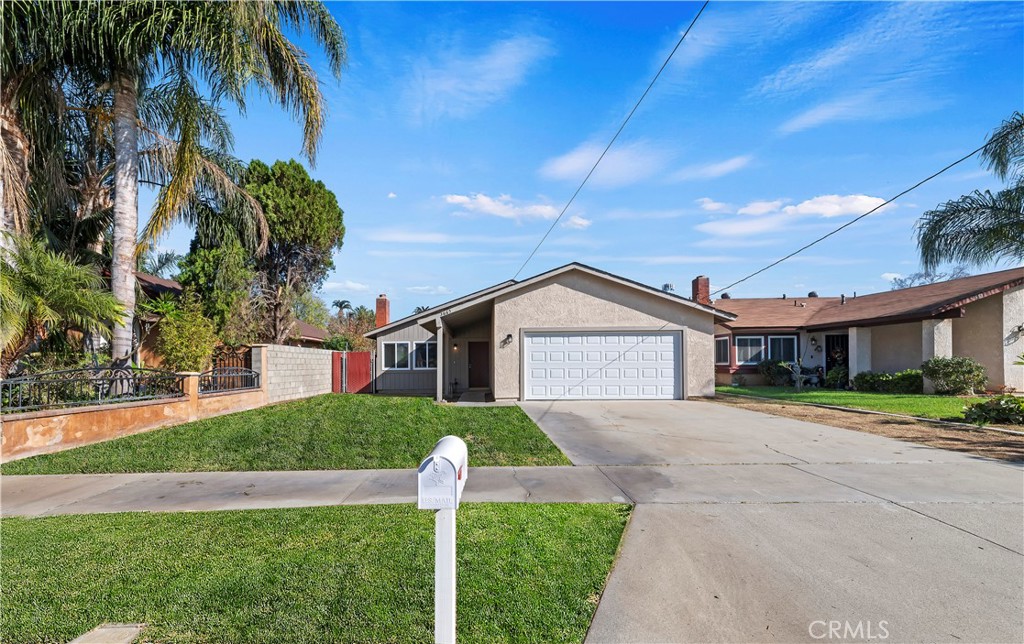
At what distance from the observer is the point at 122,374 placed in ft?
32.0

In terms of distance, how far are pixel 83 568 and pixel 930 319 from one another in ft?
75.5

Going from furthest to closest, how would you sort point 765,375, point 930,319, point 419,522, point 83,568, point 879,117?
point 765,375
point 930,319
point 879,117
point 419,522
point 83,568

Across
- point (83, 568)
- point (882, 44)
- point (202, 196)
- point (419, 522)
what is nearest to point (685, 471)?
point (419, 522)

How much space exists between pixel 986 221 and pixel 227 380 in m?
22.6

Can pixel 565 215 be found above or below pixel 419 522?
above

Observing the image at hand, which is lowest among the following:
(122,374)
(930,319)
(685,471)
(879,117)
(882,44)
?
(685,471)

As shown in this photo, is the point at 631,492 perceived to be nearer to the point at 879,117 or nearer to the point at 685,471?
the point at 685,471

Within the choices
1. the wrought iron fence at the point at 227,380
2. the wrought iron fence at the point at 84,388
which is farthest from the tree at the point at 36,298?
the wrought iron fence at the point at 227,380

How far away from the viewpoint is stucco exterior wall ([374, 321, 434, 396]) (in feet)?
71.4

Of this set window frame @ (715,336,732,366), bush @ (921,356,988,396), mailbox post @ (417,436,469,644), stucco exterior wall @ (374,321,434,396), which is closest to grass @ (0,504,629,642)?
mailbox post @ (417,436,469,644)

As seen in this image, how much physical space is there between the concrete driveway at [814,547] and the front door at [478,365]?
1542 centimetres

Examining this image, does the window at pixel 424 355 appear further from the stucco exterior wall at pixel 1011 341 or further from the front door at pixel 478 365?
the stucco exterior wall at pixel 1011 341

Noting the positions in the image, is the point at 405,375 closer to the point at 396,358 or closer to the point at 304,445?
the point at 396,358

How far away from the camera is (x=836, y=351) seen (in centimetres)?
2298
